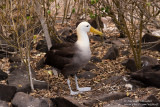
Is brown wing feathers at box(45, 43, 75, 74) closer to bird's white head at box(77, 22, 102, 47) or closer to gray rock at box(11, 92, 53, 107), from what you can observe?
bird's white head at box(77, 22, 102, 47)

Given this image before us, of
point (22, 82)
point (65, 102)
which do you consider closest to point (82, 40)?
point (65, 102)

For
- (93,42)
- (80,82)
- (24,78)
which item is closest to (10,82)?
(24,78)

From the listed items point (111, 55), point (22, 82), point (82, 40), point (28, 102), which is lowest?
point (28, 102)

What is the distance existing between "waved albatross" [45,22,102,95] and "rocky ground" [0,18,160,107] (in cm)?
43

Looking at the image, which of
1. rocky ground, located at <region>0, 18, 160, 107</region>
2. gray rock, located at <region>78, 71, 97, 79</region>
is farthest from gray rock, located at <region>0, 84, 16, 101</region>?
gray rock, located at <region>78, 71, 97, 79</region>

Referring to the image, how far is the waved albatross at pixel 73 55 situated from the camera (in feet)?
16.7

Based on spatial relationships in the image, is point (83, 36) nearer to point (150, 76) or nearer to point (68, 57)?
point (68, 57)

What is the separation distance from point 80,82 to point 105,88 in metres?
0.85

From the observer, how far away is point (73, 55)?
5.13 meters

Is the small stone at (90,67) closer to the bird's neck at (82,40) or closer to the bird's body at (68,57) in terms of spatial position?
the bird's body at (68,57)

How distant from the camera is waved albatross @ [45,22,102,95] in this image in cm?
508

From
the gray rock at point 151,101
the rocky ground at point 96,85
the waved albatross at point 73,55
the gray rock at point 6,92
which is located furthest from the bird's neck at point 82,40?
the gray rock at point 151,101

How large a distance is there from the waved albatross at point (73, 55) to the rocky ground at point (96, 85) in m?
0.43

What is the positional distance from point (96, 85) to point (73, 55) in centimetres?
86
